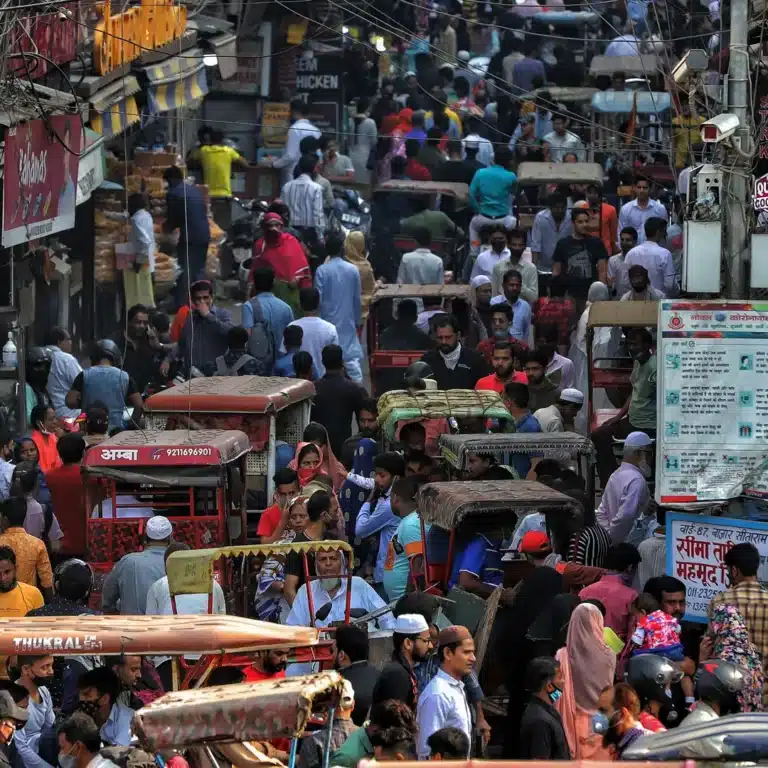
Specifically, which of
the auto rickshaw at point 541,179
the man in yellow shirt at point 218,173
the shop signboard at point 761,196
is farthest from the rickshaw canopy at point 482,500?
the man in yellow shirt at point 218,173

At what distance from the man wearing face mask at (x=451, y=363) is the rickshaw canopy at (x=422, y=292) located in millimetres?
2099

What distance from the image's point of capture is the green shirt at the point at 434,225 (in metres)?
26.9

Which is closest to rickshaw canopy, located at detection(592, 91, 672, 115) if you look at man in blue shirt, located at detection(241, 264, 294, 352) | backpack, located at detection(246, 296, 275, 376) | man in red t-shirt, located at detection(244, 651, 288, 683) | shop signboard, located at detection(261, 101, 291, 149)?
shop signboard, located at detection(261, 101, 291, 149)

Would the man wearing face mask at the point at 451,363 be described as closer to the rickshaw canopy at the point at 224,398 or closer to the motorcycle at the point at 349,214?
the rickshaw canopy at the point at 224,398

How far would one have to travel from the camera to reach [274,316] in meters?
20.6

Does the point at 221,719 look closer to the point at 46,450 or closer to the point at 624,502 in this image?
the point at 624,502

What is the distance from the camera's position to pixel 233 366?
1962 centimetres

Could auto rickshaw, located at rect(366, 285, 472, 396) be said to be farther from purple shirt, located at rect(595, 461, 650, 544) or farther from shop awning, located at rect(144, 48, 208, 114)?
purple shirt, located at rect(595, 461, 650, 544)

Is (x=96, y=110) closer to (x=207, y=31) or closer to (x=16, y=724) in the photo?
(x=207, y=31)

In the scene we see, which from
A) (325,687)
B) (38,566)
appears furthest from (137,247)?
(325,687)

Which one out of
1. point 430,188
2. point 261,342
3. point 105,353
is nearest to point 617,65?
point 430,188

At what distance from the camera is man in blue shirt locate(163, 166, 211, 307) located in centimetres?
2594

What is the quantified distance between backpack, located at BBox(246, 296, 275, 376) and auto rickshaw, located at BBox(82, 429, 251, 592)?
4.90m

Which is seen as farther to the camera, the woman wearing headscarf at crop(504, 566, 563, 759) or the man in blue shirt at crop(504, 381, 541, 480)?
the man in blue shirt at crop(504, 381, 541, 480)
